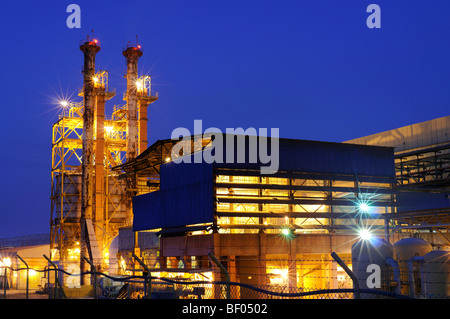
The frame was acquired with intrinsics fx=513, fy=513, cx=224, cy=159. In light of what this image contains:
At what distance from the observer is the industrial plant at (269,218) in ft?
97.8

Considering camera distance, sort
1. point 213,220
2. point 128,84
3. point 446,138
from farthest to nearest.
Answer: point 128,84, point 446,138, point 213,220

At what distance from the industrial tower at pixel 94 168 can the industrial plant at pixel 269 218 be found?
9.4 inches

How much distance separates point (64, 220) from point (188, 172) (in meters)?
29.8

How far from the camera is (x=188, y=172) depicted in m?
39.3

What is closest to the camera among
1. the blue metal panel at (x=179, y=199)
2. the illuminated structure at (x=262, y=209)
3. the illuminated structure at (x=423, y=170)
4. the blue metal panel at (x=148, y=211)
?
the illuminated structure at (x=262, y=209)

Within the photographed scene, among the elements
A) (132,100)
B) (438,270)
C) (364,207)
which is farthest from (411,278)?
(132,100)

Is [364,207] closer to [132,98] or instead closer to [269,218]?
[269,218]

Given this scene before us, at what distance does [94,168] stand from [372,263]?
4119 centimetres

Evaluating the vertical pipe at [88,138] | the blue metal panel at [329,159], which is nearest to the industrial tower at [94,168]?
the vertical pipe at [88,138]

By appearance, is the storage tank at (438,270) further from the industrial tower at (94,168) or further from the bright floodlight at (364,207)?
the industrial tower at (94,168)

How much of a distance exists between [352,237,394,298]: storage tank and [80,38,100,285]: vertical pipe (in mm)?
36256

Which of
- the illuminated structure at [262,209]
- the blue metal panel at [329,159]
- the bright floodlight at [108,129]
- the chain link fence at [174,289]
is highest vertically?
the bright floodlight at [108,129]
